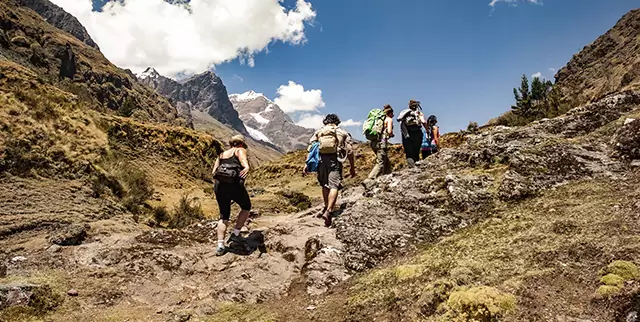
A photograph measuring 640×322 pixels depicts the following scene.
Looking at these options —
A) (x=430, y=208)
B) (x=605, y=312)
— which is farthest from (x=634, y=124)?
(x=605, y=312)

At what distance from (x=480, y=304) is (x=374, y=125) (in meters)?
A: 7.41

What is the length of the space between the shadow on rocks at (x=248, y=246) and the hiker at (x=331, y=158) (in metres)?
1.39

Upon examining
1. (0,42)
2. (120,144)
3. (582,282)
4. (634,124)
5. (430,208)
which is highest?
(0,42)

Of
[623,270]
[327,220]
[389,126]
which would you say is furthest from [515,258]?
[389,126]

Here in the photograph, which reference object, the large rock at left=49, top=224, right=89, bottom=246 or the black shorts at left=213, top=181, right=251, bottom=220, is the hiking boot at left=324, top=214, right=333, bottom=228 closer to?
the black shorts at left=213, top=181, right=251, bottom=220

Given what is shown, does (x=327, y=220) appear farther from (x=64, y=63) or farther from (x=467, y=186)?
(x=64, y=63)

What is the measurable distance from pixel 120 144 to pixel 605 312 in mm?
22229

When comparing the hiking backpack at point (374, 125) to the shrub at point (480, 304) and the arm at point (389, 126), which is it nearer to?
the arm at point (389, 126)

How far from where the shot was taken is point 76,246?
7.43 meters

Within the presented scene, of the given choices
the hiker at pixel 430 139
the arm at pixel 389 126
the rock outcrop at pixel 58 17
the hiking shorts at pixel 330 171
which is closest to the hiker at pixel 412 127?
the arm at pixel 389 126

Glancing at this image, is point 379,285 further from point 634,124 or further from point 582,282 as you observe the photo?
point 634,124

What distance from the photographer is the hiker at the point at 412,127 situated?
1084cm

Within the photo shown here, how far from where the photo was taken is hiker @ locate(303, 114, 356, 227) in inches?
316

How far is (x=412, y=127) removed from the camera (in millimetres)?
10898
